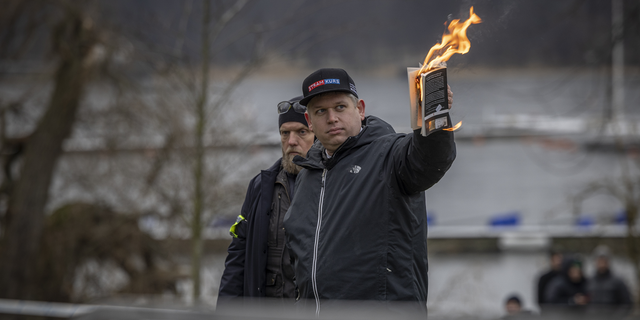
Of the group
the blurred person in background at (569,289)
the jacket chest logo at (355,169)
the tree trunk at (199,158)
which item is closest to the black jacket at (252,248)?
the jacket chest logo at (355,169)

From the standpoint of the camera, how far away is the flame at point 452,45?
1.91m

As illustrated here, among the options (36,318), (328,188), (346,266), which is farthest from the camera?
(36,318)

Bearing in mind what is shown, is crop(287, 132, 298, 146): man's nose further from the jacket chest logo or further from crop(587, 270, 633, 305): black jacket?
crop(587, 270, 633, 305): black jacket

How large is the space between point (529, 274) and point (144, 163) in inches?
518

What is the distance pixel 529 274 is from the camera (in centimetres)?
1712

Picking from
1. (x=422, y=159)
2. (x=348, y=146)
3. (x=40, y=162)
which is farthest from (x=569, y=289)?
(x=40, y=162)

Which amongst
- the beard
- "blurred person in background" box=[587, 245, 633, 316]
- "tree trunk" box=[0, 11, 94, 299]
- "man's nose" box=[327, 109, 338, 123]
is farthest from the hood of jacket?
"tree trunk" box=[0, 11, 94, 299]

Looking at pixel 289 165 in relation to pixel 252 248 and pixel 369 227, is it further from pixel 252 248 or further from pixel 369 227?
pixel 369 227

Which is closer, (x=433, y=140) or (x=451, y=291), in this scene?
(x=433, y=140)

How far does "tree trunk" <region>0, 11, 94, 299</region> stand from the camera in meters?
8.17

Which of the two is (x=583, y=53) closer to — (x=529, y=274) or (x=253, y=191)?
(x=253, y=191)

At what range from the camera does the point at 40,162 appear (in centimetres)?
845

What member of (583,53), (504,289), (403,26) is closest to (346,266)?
(583,53)

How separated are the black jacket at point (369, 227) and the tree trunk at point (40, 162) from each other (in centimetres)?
712
